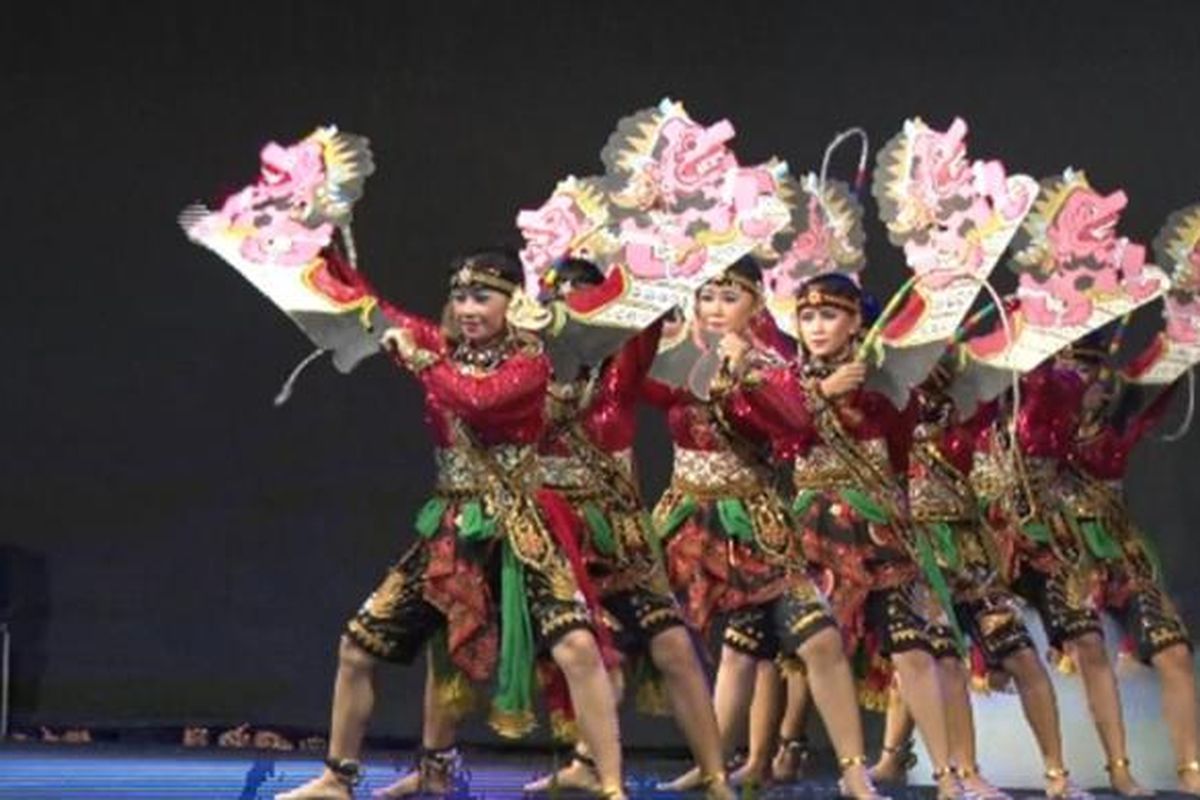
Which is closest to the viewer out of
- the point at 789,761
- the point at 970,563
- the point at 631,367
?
the point at 631,367

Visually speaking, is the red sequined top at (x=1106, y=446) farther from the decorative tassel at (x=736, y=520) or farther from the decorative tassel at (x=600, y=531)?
the decorative tassel at (x=600, y=531)

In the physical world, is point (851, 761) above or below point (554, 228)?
below

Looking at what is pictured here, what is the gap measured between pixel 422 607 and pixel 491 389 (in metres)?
0.43

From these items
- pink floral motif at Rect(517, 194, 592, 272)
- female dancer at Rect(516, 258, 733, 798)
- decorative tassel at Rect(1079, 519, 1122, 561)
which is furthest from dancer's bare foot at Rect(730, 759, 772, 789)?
pink floral motif at Rect(517, 194, 592, 272)

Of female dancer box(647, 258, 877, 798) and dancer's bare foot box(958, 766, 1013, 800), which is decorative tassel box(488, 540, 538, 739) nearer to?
female dancer box(647, 258, 877, 798)

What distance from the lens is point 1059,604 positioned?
20.4 ft

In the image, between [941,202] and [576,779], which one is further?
[576,779]

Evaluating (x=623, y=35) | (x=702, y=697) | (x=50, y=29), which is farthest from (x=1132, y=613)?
(x=50, y=29)

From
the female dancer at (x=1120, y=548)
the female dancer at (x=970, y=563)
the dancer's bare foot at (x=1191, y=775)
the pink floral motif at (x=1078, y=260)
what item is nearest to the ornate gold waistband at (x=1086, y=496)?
the female dancer at (x=1120, y=548)

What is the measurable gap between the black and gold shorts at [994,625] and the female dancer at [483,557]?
121 cm

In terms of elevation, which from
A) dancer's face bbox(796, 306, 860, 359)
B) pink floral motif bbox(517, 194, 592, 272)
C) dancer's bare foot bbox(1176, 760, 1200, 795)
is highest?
pink floral motif bbox(517, 194, 592, 272)

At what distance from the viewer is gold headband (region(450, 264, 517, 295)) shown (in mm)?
5137

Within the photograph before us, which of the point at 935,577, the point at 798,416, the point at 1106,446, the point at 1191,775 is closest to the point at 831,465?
the point at 798,416

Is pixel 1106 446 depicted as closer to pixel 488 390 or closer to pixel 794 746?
pixel 794 746
